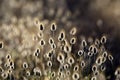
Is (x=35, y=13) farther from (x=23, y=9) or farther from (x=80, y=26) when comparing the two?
(x=80, y=26)

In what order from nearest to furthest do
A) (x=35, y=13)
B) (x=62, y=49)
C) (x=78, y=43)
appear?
(x=62, y=49)
(x=78, y=43)
(x=35, y=13)

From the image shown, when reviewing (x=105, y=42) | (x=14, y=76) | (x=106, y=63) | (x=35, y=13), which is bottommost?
(x=14, y=76)

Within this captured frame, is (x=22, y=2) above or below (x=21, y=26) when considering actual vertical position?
above

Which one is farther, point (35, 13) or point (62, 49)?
point (35, 13)

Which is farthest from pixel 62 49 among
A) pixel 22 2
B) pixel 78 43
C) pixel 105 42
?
pixel 22 2

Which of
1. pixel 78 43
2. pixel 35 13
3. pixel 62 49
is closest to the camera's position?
pixel 62 49

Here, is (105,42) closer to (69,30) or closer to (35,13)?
(69,30)
